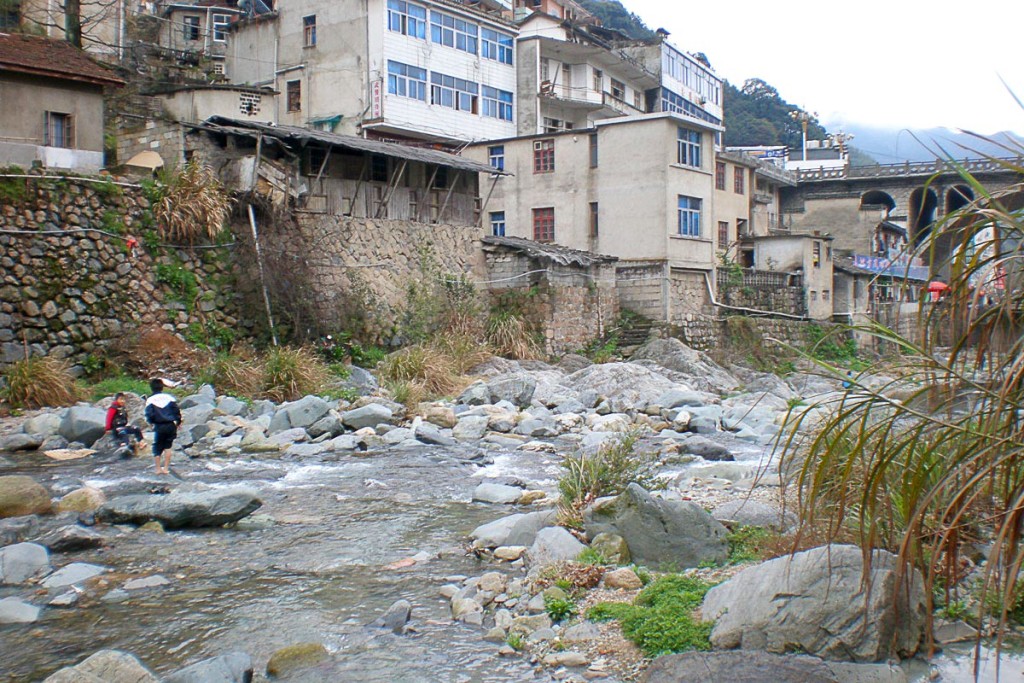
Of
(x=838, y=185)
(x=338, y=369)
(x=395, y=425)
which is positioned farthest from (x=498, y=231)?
(x=838, y=185)

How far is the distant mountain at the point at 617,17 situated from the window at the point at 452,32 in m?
30.5

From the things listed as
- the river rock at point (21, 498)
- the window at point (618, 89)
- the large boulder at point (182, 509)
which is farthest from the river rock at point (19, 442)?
the window at point (618, 89)

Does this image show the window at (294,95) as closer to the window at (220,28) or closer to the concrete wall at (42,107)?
the window at (220,28)

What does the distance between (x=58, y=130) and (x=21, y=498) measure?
13689 mm

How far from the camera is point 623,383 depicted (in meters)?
21.8

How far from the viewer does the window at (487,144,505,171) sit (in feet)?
110

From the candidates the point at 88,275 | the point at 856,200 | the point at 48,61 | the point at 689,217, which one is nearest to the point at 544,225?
the point at 689,217

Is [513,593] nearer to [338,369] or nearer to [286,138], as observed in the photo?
[338,369]

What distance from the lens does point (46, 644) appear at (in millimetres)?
6637

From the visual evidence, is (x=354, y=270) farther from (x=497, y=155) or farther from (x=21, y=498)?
(x=21, y=498)

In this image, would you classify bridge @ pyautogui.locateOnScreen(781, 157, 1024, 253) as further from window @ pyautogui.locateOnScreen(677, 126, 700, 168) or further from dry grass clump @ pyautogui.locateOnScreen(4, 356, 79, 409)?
dry grass clump @ pyautogui.locateOnScreen(4, 356, 79, 409)

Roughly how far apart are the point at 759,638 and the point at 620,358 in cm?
2259

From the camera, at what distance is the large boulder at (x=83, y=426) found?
14.7 meters

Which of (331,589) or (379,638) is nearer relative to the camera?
(379,638)
